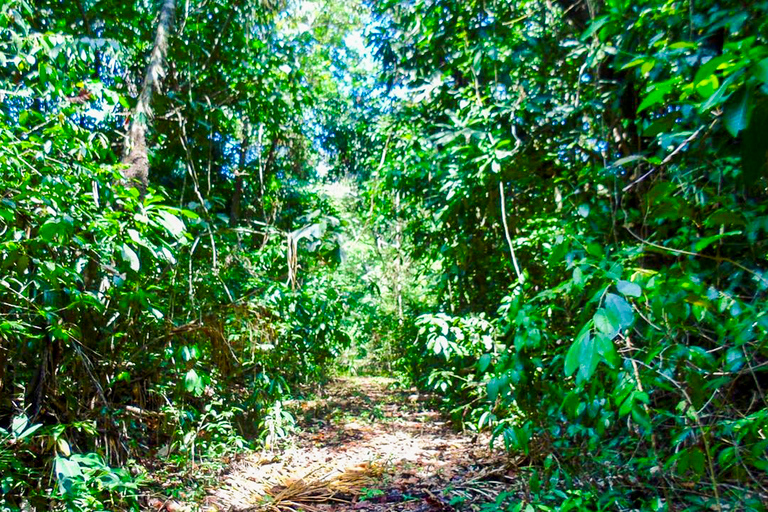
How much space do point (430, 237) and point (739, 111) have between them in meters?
4.15

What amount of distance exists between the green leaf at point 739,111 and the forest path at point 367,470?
2694 mm

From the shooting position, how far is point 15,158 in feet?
6.63

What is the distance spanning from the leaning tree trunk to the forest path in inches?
85.2

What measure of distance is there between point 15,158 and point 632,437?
3.21 metres

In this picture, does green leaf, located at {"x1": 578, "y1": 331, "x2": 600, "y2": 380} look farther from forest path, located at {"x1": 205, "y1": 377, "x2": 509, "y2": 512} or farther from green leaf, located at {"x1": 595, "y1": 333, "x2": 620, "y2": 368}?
forest path, located at {"x1": 205, "y1": 377, "x2": 509, "y2": 512}

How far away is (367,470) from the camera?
381 cm

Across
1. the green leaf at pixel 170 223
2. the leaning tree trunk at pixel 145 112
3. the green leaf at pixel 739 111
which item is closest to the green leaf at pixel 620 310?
the green leaf at pixel 739 111

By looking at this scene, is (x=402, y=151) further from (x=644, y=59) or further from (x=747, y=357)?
(x=747, y=357)

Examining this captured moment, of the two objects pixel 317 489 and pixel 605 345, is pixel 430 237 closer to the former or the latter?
pixel 317 489

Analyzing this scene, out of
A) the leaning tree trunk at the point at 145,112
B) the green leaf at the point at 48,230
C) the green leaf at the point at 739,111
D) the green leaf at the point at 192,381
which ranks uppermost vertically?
the leaning tree trunk at the point at 145,112

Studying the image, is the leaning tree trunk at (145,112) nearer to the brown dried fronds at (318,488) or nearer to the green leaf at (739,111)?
the brown dried fronds at (318,488)

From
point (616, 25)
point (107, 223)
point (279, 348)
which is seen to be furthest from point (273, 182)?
point (616, 25)

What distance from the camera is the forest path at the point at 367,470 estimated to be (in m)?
3.19

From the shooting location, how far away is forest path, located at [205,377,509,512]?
3.19 m
